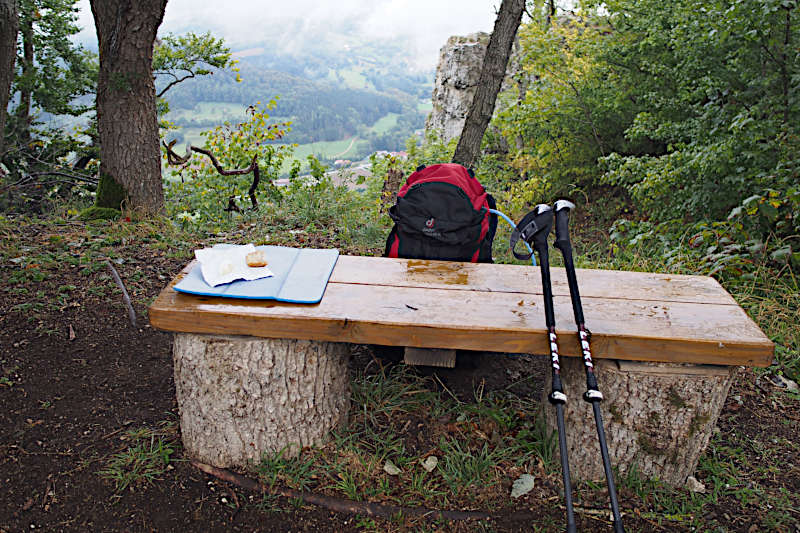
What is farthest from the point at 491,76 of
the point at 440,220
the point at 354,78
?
the point at 354,78

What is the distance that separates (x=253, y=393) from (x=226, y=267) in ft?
1.75

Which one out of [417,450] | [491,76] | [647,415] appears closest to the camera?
[647,415]

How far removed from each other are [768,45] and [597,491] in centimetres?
320

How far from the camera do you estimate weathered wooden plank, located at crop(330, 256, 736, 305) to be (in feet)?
7.83

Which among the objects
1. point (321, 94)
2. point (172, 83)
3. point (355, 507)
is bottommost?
point (355, 507)

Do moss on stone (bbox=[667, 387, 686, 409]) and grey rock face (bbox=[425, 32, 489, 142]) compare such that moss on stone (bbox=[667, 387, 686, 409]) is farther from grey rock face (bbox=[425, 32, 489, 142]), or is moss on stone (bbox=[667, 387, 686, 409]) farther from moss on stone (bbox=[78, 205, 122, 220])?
grey rock face (bbox=[425, 32, 489, 142])

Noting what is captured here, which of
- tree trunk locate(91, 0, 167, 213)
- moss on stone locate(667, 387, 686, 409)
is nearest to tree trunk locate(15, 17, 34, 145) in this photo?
tree trunk locate(91, 0, 167, 213)

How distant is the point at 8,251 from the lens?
3.93m

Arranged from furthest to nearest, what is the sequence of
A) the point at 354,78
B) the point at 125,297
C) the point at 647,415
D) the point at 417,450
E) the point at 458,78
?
1. the point at 354,78
2. the point at 458,78
3. the point at 125,297
4. the point at 417,450
5. the point at 647,415

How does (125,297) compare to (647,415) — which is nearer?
(647,415)

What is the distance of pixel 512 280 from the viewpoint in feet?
8.23

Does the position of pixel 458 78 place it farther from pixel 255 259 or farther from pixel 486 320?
pixel 486 320

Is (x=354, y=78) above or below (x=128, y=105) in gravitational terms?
above

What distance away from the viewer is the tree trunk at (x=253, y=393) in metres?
2.11
